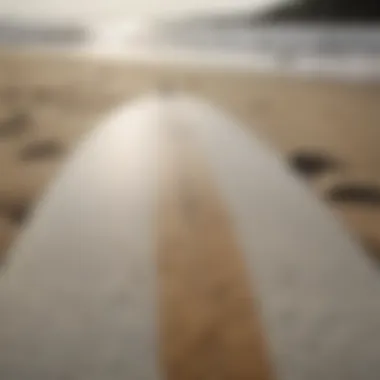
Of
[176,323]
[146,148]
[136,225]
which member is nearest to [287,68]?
[146,148]

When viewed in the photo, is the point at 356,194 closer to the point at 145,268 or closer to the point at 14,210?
the point at 145,268

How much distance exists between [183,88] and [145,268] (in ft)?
1.20

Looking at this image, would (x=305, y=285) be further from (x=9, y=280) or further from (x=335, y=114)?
(x=9, y=280)

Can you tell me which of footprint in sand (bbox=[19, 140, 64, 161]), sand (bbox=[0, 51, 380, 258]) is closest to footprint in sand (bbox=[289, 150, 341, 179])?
sand (bbox=[0, 51, 380, 258])

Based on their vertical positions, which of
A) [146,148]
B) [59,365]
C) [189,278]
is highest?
[146,148]

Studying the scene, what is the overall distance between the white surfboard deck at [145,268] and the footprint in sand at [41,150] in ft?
0.12

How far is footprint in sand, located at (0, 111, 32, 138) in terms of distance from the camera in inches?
51.2

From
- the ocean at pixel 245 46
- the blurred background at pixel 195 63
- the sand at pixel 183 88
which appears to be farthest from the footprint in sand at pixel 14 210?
the ocean at pixel 245 46

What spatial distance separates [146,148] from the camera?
4.18ft

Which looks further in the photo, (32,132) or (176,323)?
(32,132)

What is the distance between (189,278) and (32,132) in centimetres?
42

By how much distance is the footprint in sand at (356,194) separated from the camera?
121cm

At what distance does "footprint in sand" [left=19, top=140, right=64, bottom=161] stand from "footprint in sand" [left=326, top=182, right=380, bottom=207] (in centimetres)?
50

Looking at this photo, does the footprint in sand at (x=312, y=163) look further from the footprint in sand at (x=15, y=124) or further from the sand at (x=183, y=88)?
the footprint in sand at (x=15, y=124)
